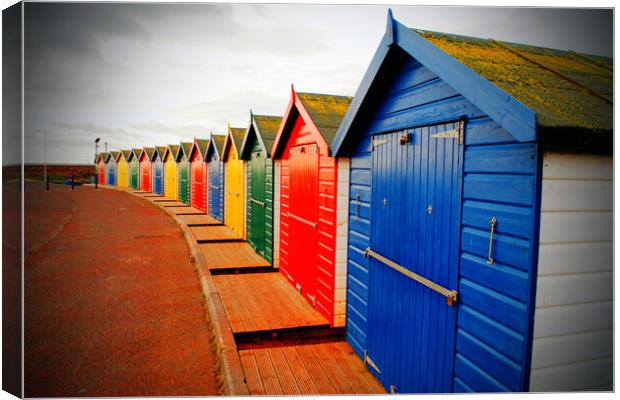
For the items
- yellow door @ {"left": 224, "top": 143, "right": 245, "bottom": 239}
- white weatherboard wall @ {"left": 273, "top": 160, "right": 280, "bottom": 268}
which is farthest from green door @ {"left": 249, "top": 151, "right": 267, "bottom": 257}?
yellow door @ {"left": 224, "top": 143, "right": 245, "bottom": 239}

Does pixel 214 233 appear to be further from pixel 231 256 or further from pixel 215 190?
pixel 215 190

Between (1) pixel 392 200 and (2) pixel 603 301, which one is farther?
(1) pixel 392 200

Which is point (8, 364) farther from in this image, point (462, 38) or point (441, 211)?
point (462, 38)

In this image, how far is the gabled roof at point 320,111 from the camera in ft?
21.1

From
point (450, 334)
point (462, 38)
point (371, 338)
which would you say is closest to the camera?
point (450, 334)

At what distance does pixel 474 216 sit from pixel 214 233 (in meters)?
12.1

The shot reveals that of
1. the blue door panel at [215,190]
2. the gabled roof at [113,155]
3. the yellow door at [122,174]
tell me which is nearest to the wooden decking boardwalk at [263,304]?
the blue door panel at [215,190]

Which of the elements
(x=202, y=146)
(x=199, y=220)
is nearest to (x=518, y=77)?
(x=199, y=220)

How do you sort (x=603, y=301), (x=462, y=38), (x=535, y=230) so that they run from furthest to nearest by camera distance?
(x=462, y=38) → (x=603, y=301) → (x=535, y=230)

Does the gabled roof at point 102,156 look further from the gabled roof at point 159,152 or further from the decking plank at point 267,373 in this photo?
the decking plank at point 267,373

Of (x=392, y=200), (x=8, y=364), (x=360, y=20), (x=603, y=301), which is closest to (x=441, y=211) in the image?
(x=392, y=200)

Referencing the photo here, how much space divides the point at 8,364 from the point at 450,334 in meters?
3.66

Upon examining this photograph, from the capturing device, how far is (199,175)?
71.4 ft

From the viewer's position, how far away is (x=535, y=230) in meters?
2.66
